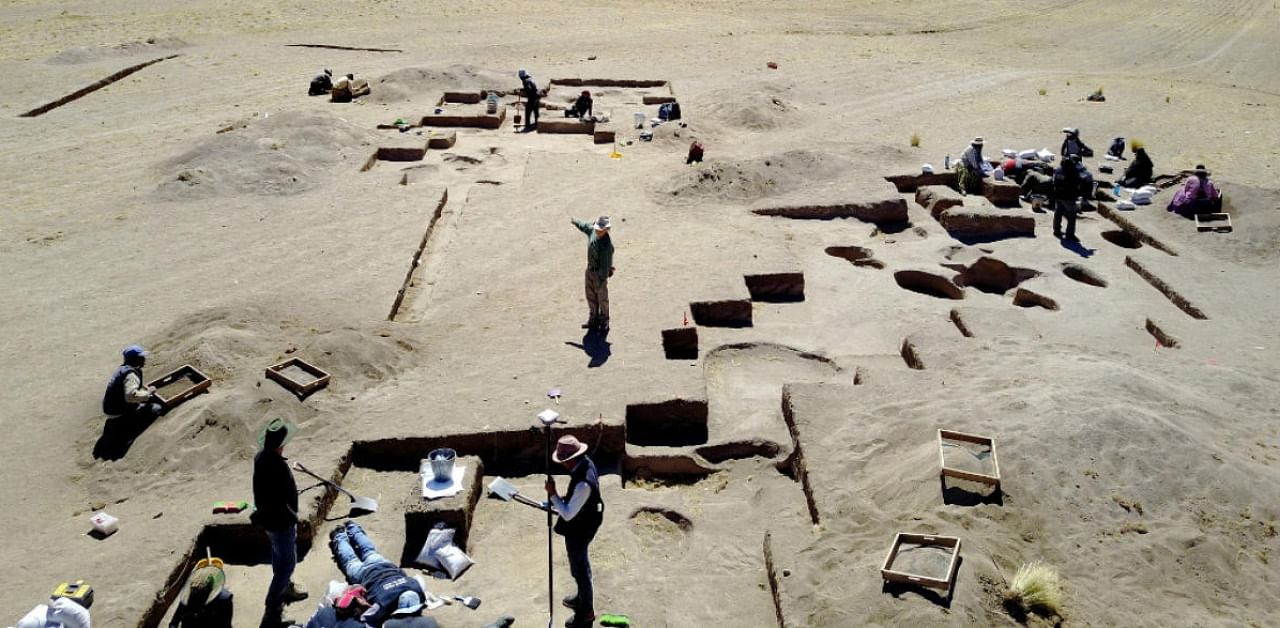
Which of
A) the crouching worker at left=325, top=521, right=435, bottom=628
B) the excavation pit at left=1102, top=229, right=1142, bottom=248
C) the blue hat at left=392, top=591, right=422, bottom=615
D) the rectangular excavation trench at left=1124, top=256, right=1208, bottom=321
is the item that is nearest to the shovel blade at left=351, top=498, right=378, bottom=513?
the crouching worker at left=325, top=521, right=435, bottom=628

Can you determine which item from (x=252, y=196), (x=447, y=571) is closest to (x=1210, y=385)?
(x=447, y=571)

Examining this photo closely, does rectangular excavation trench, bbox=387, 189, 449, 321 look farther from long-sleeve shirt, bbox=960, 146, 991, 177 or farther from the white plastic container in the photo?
long-sleeve shirt, bbox=960, 146, 991, 177

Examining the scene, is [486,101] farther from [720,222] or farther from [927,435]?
[927,435]

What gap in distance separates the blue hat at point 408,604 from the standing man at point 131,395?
4427 mm

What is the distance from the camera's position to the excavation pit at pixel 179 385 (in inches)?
368

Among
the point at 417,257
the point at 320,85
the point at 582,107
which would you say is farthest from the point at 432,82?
the point at 417,257

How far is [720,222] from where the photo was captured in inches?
602

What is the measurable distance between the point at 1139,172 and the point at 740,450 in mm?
12472

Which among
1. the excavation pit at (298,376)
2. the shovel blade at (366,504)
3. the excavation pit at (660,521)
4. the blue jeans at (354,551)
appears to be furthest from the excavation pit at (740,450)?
the excavation pit at (298,376)

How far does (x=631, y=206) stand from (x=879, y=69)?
14.3 meters

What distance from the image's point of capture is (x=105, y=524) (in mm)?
7730

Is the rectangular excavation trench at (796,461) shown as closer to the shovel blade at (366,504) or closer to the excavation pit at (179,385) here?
the shovel blade at (366,504)

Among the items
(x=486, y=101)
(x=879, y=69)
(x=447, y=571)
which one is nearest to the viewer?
(x=447, y=571)

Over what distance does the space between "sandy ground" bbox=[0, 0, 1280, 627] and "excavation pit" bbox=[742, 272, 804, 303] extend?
223 mm
